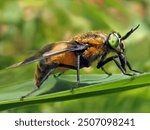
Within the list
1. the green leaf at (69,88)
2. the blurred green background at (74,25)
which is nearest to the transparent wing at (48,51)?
the green leaf at (69,88)

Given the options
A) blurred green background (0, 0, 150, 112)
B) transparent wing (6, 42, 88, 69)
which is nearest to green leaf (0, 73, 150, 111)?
transparent wing (6, 42, 88, 69)

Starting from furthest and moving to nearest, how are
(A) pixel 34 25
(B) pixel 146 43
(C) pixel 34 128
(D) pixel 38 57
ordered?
(A) pixel 34 25, (B) pixel 146 43, (C) pixel 34 128, (D) pixel 38 57

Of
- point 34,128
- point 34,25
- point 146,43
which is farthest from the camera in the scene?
point 34,25

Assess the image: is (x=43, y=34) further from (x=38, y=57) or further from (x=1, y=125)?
(x=38, y=57)

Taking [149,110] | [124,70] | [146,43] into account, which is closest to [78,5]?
[146,43]

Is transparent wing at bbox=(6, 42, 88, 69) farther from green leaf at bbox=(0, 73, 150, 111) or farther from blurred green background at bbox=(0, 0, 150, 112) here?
blurred green background at bbox=(0, 0, 150, 112)

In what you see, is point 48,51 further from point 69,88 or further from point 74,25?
point 74,25

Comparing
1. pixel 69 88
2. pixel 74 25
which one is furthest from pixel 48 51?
pixel 74 25
